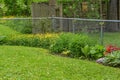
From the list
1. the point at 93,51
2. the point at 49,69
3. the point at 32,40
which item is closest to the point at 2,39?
the point at 32,40

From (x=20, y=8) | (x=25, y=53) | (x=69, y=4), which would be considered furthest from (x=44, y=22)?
(x=20, y=8)

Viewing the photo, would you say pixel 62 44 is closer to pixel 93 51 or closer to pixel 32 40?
pixel 93 51

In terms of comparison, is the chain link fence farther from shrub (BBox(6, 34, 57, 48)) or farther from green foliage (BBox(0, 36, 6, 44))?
green foliage (BBox(0, 36, 6, 44))

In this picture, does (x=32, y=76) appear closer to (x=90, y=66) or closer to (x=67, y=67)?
(x=67, y=67)

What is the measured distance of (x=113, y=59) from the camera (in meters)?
10.9

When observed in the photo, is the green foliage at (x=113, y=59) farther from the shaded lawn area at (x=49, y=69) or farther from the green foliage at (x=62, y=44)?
the green foliage at (x=62, y=44)

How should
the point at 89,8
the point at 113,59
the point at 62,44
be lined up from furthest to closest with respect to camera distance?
the point at 89,8
the point at 62,44
the point at 113,59

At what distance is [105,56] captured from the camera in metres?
11.4

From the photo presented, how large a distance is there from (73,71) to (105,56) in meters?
2.17

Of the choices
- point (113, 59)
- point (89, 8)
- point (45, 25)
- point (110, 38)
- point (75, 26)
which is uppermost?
point (89, 8)

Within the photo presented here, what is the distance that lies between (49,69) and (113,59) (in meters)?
2.21

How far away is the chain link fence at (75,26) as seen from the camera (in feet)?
41.5

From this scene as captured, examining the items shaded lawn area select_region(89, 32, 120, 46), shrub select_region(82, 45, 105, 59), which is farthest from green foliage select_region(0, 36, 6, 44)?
shrub select_region(82, 45, 105, 59)

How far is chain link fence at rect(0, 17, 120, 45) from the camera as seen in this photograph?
12.7m
